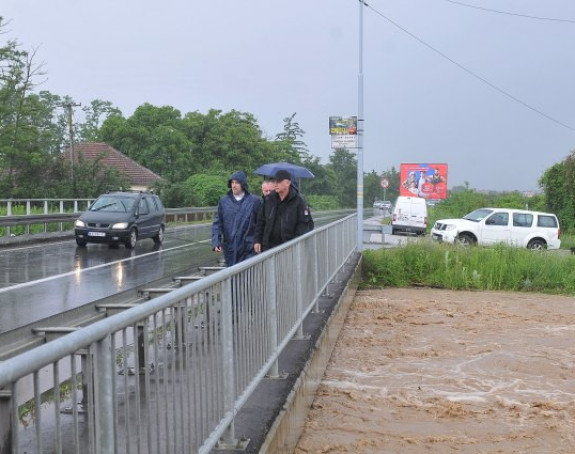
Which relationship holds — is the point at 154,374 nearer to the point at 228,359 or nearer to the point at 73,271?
the point at 228,359

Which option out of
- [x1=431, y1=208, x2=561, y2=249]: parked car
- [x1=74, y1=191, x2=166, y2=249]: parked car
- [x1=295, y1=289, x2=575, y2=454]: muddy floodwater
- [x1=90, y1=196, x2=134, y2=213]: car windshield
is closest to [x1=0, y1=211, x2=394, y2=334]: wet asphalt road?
[x1=74, y1=191, x2=166, y2=249]: parked car

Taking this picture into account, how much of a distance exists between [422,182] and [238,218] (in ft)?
188

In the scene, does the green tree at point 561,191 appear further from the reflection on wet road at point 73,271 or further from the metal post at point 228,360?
the metal post at point 228,360

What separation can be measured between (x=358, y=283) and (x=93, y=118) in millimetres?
93238

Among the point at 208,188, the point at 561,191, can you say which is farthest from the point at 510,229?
the point at 208,188

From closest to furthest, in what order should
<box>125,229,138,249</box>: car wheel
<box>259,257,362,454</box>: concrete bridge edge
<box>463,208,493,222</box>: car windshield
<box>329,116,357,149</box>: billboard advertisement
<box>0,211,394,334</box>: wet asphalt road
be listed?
<box>259,257,362,454</box>: concrete bridge edge → <box>0,211,394,334</box>: wet asphalt road → <box>329,116,357,149</box>: billboard advertisement → <box>125,229,138,249</box>: car wheel → <box>463,208,493,222</box>: car windshield

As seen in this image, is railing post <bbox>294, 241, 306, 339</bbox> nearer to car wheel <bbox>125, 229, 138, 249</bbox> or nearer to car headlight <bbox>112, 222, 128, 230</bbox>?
car headlight <bbox>112, 222, 128, 230</bbox>

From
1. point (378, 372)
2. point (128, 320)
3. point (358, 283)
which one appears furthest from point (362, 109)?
point (128, 320)

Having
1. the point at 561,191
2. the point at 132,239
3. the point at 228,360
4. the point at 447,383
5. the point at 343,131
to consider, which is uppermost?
the point at 343,131

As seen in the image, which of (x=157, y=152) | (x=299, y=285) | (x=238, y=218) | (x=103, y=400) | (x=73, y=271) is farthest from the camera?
(x=157, y=152)

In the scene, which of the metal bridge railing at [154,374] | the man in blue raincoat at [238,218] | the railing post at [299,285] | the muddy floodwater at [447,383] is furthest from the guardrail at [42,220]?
the metal bridge railing at [154,374]

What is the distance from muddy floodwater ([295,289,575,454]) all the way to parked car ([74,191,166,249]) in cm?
912

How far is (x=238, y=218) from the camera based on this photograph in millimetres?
7172

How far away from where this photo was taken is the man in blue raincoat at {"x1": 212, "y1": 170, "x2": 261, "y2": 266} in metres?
7.11
